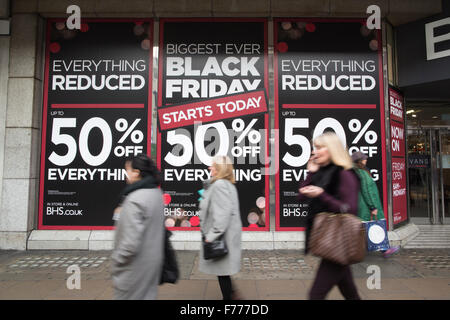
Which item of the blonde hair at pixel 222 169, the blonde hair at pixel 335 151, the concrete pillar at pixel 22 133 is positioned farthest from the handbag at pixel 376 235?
the concrete pillar at pixel 22 133

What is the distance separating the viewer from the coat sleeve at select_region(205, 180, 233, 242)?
2.98m

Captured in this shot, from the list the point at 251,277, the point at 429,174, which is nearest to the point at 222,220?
the point at 251,277

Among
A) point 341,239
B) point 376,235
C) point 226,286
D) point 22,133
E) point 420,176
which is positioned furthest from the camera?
point 420,176

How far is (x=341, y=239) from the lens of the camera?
2.39m

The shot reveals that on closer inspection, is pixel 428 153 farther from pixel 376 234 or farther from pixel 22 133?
pixel 22 133

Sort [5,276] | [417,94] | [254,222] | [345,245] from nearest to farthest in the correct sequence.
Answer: [345,245] < [5,276] < [254,222] < [417,94]

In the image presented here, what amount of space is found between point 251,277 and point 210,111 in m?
3.30

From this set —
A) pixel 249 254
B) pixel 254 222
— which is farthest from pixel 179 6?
pixel 249 254

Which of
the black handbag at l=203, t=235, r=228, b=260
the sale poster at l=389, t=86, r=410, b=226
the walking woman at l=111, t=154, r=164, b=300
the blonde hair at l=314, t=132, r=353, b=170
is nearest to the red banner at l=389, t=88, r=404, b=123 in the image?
the sale poster at l=389, t=86, r=410, b=226

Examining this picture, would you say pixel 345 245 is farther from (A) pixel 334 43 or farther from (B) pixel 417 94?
(B) pixel 417 94

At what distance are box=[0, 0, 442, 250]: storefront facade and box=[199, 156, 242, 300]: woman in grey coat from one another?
2.91m

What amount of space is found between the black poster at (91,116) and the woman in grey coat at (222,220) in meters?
3.44

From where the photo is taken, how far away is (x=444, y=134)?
7.58 meters
